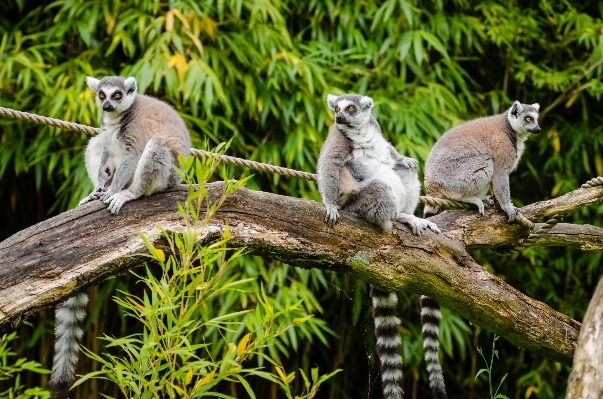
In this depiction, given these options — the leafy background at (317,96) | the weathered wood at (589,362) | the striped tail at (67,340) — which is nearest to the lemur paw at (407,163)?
the leafy background at (317,96)

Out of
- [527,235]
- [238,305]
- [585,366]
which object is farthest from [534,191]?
[585,366]

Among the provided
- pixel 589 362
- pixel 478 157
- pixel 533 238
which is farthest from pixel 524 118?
pixel 589 362

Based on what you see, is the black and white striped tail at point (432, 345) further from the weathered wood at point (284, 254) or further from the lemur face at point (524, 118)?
the lemur face at point (524, 118)

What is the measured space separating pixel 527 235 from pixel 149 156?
2449 mm

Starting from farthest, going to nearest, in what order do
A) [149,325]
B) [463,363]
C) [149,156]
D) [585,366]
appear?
[463,363] < [149,156] < [585,366] < [149,325]

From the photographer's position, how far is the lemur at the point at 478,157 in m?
4.71

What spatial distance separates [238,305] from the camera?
17.1 ft

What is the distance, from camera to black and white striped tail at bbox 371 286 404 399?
11.6 ft

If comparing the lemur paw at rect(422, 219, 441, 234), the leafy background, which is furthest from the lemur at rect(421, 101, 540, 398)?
the lemur paw at rect(422, 219, 441, 234)

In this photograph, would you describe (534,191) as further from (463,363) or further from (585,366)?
(585,366)

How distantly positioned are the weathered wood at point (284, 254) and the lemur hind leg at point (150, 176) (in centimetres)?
5

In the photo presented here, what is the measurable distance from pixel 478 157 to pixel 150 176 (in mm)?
2557

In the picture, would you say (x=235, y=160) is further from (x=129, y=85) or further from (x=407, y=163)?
(x=407, y=163)

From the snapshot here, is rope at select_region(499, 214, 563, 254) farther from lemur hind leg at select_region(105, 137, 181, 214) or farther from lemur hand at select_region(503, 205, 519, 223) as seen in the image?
lemur hind leg at select_region(105, 137, 181, 214)
